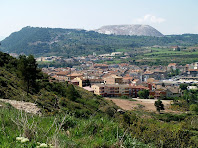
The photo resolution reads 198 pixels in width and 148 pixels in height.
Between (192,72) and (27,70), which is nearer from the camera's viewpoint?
(27,70)

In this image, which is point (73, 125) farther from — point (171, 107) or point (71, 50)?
point (71, 50)

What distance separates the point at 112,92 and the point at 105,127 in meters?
34.0

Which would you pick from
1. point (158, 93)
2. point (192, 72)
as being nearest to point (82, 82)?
point (158, 93)

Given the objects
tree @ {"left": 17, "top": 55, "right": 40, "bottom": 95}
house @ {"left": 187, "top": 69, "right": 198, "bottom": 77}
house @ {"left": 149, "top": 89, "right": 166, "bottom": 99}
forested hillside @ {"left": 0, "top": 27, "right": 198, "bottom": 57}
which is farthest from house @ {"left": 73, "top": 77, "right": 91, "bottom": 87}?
forested hillside @ {"left": 0, "top": 27, "right": 198, "bottom": 57}

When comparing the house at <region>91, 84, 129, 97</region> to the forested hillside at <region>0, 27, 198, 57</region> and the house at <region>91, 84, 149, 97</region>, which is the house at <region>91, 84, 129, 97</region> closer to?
the house at <region>91, 84, 149, 97</region>

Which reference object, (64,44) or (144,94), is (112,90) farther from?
(64,44)

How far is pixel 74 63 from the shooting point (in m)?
87.2

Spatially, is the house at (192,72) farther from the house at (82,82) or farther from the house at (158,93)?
the house at (82,82)

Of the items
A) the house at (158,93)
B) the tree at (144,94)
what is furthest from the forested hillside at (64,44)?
the tree at (144,94)

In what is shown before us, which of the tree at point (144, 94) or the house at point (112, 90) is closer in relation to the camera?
the tree at point (144, 94)

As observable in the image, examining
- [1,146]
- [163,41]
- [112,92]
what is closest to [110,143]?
[1,146]

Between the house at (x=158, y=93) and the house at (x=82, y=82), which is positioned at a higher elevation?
the house at (x=82, y=82)

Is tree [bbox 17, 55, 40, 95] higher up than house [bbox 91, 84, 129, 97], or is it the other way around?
tree [bbox 17, 55, 40, 95]

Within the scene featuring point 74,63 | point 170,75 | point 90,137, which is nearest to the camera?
point 90,137
